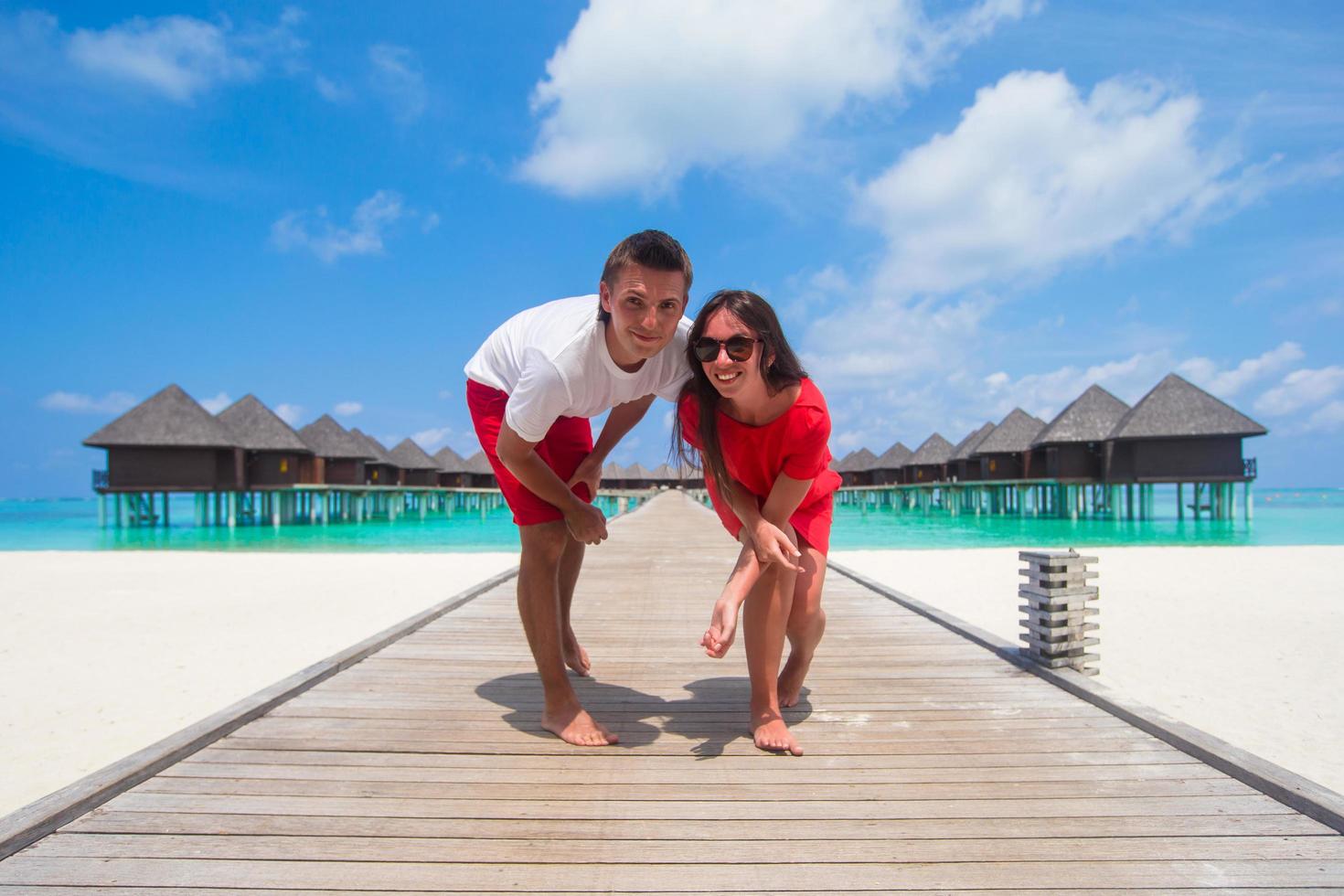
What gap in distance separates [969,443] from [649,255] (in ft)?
148

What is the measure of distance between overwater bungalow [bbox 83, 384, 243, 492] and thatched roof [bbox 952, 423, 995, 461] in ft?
112

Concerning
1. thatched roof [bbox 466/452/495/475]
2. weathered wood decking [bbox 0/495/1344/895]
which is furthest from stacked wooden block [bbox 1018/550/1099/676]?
thatched roof [bbox 466/452/495/475]

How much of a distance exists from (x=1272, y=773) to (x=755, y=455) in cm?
154

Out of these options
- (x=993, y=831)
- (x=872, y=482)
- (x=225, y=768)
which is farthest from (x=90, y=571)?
(x=872, y=482)

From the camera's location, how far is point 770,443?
225cm

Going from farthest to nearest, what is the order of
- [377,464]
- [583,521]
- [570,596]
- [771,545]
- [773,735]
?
1. [377,464]
2. [570,596]
3. [583,521]
4. [773,735]
5. [771,545]

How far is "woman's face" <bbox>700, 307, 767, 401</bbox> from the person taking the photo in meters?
2.06

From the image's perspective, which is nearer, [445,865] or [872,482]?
[445,865]

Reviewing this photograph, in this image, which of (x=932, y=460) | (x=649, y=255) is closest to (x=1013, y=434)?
(x=932, y=460)

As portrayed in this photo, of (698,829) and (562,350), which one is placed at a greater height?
(562,350)

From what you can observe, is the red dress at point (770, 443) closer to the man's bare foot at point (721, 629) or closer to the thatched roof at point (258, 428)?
the man's bare foot at point (721, 629)

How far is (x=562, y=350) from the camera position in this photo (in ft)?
6.87

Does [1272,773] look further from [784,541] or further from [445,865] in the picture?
[445,865]

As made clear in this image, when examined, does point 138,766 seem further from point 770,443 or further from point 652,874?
point 770,443
